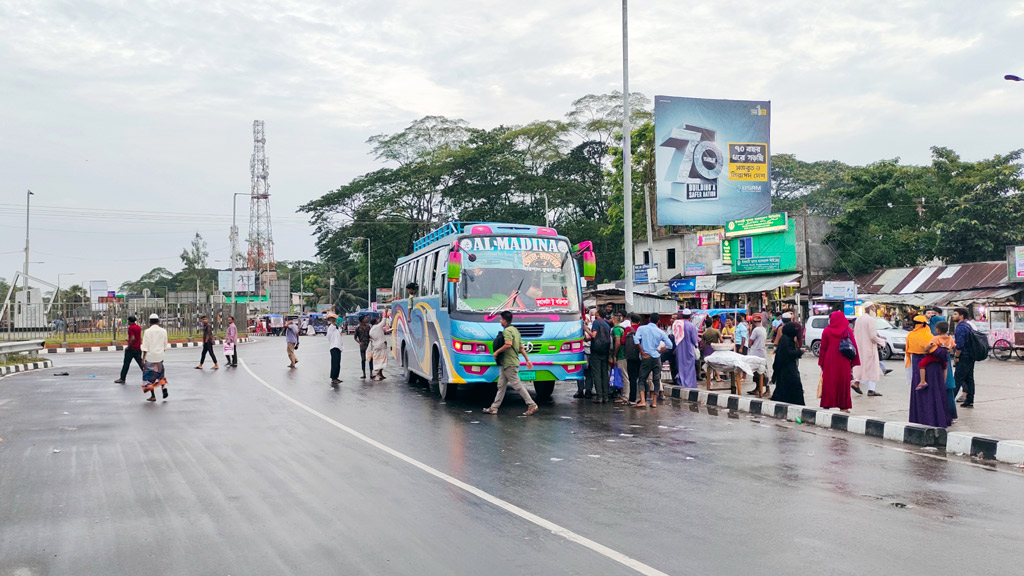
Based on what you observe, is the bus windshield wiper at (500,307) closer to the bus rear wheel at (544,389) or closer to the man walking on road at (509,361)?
the man walking on road at (509,361)

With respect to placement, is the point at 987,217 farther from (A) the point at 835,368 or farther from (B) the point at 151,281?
(B) the point at 151,281

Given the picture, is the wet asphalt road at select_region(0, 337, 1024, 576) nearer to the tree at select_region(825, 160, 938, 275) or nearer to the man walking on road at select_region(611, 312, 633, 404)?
the man walking on road at select_region(611, 312, 633, 404)

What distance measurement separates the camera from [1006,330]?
25703mm

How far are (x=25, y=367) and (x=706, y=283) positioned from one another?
3102 cm

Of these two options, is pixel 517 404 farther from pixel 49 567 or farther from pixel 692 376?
pixel 49 567

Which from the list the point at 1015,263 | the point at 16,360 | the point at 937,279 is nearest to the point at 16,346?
the point at 16,360

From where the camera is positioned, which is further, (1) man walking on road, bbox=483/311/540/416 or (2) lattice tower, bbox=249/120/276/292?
(2) lattice tower, bbox=249/120/276/292

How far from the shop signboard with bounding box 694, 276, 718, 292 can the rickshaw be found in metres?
16.4

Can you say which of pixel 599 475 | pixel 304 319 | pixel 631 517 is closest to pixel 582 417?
pixel 599 475

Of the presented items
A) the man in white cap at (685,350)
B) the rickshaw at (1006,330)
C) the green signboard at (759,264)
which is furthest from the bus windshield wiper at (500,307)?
the green signboard at (759,264)

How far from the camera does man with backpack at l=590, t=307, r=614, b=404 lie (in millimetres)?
14466

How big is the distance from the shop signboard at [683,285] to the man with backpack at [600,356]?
30403 mm

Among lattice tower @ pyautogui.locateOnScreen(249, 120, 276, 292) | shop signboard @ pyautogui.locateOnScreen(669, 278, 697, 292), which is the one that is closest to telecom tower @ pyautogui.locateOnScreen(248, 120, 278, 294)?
lattice tower @ pyautogui.locateOnScreen(249, 120, 276, 292)

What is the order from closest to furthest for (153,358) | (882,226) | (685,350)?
(153,358), (685,350), (882,226)
